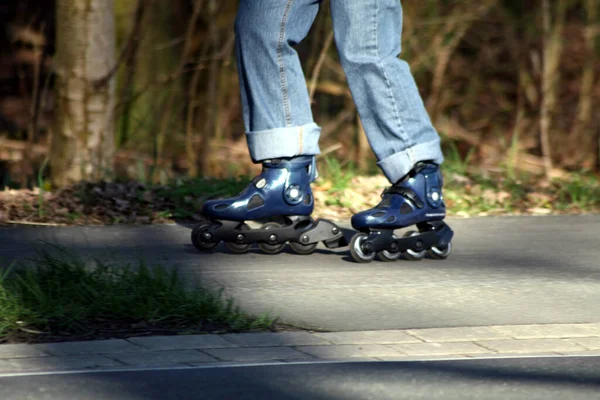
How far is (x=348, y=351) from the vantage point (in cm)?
332

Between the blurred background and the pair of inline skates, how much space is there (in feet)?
8.66

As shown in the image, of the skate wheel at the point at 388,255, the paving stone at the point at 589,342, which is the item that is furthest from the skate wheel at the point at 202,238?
the paving stone at the point at 589,342

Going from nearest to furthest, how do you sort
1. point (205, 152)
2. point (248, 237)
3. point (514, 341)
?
point (514, 341) → point (248, 237) → point (205, 152)

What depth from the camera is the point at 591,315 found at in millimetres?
3762

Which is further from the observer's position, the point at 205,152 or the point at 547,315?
the point at 205,152

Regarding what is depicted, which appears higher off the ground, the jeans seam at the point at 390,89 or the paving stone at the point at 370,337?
the jeans seam at the point at 390,89

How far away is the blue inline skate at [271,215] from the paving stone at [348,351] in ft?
4.08

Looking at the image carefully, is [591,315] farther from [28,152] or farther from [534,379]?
[28,152]

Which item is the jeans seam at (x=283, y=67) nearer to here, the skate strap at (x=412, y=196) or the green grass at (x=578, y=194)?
the skate strap at (x=412, y=196)

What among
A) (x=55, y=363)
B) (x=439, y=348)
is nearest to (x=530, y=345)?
(x=439, y=348)

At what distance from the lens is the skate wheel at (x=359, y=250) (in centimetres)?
448

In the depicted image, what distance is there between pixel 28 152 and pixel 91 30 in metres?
1.84

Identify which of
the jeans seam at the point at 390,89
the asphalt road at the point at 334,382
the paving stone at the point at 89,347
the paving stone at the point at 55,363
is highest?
the jeans seam at the point at 390,89

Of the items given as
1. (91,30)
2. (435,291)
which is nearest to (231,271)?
(435,291)
